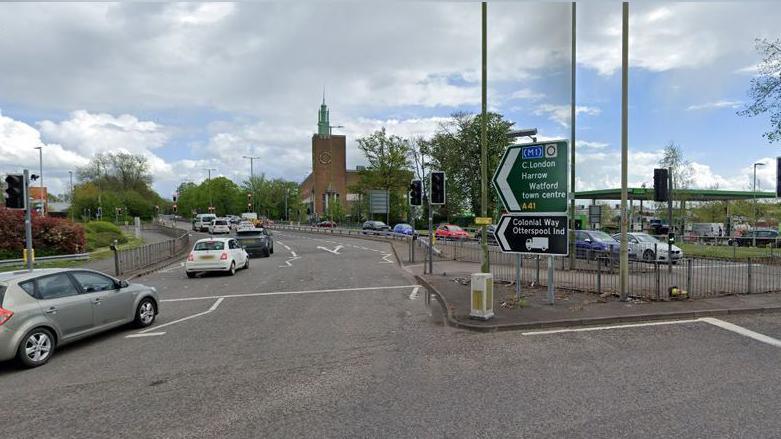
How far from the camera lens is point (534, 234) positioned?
9.27 meters

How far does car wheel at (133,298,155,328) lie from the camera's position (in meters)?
8.48

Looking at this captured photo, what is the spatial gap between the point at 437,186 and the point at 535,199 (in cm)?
648

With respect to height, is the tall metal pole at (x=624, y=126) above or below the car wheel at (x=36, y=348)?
above

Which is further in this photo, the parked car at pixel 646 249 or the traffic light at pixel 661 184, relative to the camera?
the parked car at pixel 646 249

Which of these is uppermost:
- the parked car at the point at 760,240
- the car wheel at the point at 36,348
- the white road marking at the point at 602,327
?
the car wheel at the point at 36,348

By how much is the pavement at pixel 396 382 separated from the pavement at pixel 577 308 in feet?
1.19

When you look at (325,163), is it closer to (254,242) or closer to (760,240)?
(254,242)

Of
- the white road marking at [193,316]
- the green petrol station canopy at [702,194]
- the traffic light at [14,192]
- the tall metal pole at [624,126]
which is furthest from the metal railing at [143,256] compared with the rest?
the green petrol station canopy at [702,194]

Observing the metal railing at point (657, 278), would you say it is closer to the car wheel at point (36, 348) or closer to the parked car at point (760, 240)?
the car wheel at point (36, 348)

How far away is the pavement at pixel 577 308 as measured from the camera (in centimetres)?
818

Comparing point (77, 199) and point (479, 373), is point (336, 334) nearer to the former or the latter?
point (479, 373)

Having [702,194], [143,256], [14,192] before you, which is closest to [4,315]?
[14,192]

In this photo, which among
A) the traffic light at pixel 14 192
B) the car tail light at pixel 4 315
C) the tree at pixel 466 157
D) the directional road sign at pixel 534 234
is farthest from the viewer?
the tree at pixel 466 157

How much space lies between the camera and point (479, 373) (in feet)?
18.5
